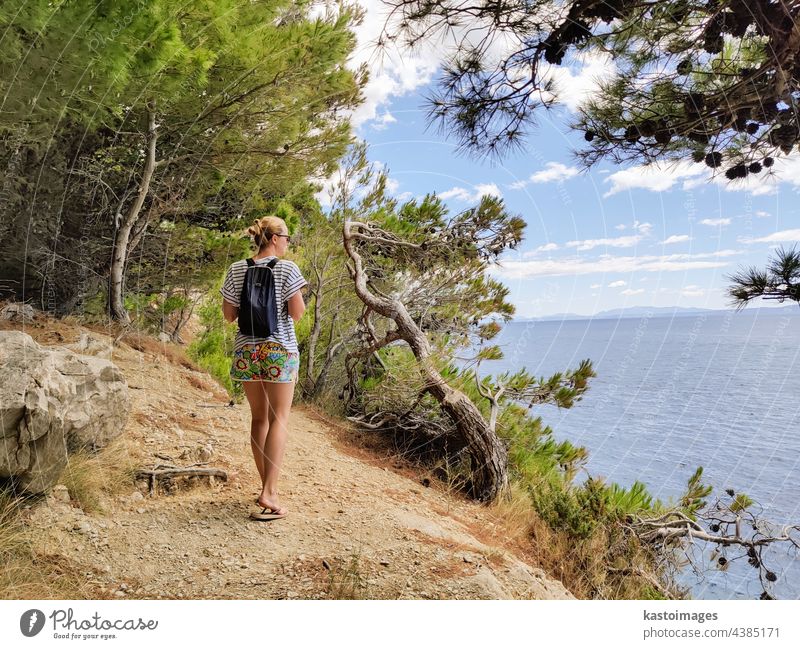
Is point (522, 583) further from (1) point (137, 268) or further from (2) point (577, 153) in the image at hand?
(1) point (137, 268)

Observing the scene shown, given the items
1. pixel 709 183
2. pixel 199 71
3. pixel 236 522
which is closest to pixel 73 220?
pixel 199 71

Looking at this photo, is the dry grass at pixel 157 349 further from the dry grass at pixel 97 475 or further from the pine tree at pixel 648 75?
the pine tree at pixel 648 75

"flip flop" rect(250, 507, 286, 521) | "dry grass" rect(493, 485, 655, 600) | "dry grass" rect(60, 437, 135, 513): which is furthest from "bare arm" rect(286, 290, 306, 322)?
"dry grass" rect(493, 485, 655, 600)

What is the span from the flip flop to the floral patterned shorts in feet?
1.35

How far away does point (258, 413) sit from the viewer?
158 cm

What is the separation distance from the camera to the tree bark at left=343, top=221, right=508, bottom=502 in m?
2.53

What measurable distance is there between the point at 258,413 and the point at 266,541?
1.17ft

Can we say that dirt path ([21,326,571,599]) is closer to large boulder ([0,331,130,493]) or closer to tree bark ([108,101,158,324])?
large boulder ([0,331,130,493])

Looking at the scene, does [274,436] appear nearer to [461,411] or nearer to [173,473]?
[173,473]

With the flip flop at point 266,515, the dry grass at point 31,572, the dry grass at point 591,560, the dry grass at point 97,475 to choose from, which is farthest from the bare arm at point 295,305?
the dry grass at point 591,560

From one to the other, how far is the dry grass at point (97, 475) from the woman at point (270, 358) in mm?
435

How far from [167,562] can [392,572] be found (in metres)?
0.60

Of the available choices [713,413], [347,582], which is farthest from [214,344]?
[713,413]
